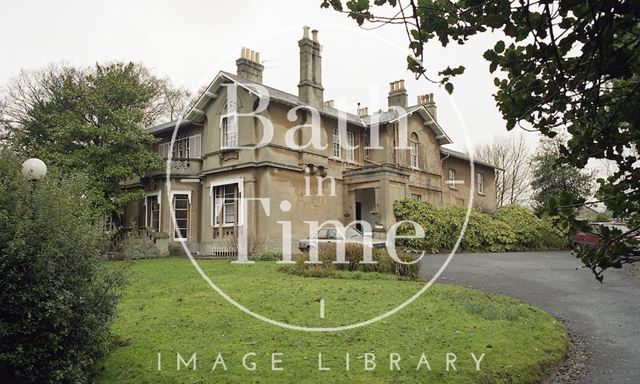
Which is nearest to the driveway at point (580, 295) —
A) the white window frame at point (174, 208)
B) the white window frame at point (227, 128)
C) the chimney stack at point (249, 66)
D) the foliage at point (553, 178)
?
the white window frame at point (227, 128)

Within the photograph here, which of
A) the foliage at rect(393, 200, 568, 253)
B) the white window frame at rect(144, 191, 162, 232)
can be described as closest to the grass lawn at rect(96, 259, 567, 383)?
the foliage at rect(393, 200, 568, 253)

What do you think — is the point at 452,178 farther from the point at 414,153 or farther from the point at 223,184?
the point at 223,184

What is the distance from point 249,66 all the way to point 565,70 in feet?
81.4

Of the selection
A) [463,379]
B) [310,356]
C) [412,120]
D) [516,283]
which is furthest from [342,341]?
[412,120]

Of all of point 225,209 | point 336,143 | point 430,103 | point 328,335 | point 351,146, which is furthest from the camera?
point 430,103

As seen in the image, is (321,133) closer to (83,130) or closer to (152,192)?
(152,192)

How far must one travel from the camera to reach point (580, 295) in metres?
13.1

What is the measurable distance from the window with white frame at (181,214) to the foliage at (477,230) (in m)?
10.7

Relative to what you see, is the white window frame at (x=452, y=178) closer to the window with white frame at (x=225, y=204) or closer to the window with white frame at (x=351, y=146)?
the window with white frame at (x=351, y=146)

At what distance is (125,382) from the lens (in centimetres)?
674

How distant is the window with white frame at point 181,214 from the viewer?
25.8m

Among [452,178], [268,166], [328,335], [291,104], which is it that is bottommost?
[328,335]

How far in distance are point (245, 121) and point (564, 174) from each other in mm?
27654

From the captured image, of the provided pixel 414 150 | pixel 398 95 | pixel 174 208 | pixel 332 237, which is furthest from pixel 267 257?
pixel 398 95
